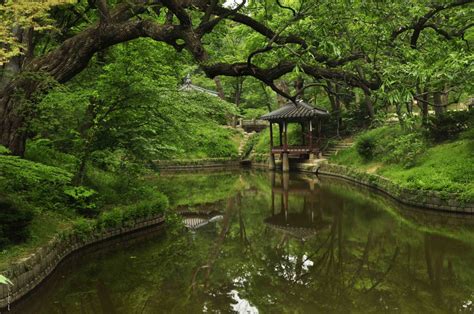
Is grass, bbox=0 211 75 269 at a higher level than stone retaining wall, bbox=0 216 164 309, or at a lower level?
higher

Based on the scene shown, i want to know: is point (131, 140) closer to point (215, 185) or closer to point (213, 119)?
point (213, 119)

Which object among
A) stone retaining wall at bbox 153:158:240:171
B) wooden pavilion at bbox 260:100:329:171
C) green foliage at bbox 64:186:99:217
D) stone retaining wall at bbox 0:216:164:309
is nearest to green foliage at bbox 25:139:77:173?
green foliage at bbox 64:186:99:217

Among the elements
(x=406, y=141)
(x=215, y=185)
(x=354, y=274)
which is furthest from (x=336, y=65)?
(x=215, y=185)

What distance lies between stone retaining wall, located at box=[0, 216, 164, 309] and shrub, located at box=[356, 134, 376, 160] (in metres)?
15.5

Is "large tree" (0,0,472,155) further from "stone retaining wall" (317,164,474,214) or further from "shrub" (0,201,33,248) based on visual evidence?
"stone retaining wall" (317,164,474,214)

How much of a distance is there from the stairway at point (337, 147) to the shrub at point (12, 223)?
876 inches

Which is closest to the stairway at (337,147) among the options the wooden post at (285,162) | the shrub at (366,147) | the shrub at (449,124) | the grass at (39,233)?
the wooden post at (285,162)

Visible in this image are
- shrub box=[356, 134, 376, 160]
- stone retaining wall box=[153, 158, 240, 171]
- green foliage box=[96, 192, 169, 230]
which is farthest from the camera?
stone retaining wall box=[153, 158, 240, 171]

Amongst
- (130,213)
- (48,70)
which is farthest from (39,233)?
(48,70)

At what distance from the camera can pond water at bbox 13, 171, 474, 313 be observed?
7.64m

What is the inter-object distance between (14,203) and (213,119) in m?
7.39

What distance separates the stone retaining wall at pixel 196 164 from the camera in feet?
108

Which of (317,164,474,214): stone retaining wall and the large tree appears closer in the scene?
the large tree

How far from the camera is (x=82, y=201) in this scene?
1174 centimetres
